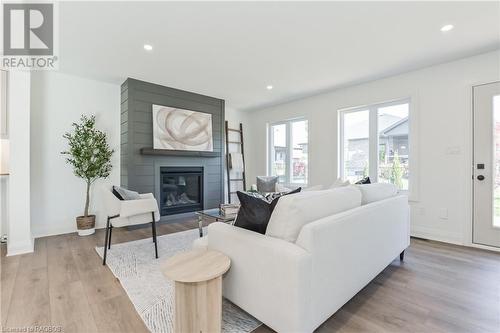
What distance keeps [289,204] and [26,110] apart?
3.42 metres

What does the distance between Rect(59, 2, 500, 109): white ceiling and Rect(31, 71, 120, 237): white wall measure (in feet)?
1.11

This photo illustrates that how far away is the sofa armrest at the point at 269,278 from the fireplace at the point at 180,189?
2.90 meters

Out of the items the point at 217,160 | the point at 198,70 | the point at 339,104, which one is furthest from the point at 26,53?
the point at 339,104

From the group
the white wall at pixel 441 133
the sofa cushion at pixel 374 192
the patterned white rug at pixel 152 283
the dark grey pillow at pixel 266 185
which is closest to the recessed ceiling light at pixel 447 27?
the white wall at pixel 441 133

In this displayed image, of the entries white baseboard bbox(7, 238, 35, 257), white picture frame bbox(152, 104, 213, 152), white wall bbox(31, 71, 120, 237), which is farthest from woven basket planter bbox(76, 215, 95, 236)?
white picture frame bbox(152, 104, 213, 152)

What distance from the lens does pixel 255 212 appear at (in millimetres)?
1594

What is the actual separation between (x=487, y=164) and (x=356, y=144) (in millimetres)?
1725

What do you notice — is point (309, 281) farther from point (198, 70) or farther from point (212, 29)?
point (198, 70)

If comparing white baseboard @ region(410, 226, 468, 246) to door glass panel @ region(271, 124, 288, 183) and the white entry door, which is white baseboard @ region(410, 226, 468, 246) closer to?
the white entry door

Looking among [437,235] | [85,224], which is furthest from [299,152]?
[85,224]

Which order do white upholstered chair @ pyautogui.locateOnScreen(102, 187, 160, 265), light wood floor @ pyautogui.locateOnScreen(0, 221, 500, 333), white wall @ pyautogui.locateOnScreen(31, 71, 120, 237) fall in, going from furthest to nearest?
white wall @ pyautogui.locateOnScreen(31, 71, 120, 237)
white upholstered chair @ pyautogui.locateOnScreen(102, 187, 160, 265)
light wood floor @ pyautogui.locateOnScreen(0, 221, 500, 333)

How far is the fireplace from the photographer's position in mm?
4246

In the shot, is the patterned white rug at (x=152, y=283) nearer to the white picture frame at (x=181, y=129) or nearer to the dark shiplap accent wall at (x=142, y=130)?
the dark shiplap accent wall at (x=142, y=130)

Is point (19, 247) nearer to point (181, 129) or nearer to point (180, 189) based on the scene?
point (180, 189)
